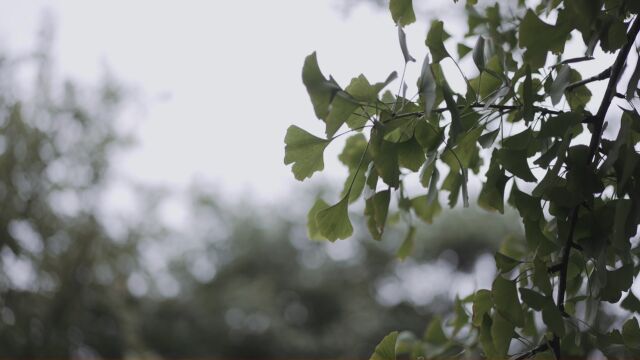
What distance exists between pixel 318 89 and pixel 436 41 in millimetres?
111

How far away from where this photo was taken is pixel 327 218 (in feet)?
1.39

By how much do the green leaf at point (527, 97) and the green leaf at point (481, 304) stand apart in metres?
0.12

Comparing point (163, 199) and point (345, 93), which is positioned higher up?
point (163, 199)

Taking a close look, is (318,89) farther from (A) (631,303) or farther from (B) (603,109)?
(A) (631,303)

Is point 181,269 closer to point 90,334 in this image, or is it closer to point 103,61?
point 90,334

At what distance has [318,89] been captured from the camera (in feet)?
1.06

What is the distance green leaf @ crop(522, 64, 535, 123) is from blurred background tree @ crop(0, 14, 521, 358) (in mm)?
2890

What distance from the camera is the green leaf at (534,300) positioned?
37cm

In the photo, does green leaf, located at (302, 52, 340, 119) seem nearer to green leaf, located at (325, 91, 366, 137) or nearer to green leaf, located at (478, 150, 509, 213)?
green leaf, located at (325, 91, 366, 137)

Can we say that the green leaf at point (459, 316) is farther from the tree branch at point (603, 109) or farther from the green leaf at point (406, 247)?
the tree branch at point (603, 109)

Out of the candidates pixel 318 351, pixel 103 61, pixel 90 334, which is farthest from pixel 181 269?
pixel 103 61

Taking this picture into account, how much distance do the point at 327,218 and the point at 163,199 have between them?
3454mm

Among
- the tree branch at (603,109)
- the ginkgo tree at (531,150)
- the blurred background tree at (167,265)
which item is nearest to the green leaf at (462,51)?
the ginkgo tree at (531,150)

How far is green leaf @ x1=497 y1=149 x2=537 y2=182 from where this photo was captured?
1.24ft
